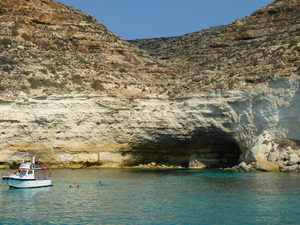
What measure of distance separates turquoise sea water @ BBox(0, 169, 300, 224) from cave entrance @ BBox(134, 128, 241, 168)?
17950 millimetres

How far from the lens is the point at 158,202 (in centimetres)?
2819

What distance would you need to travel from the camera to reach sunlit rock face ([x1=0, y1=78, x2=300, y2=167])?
52.0 metres

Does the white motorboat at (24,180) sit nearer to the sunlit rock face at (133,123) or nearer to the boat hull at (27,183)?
the boat hull at (27,183)

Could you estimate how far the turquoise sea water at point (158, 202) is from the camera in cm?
2311

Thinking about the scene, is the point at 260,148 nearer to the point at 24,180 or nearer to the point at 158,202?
the point at 158,202

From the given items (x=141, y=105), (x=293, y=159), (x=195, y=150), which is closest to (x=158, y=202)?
(x=293, y=159)

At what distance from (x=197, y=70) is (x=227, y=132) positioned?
14.4 m

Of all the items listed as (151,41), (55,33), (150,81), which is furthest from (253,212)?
(151,41)

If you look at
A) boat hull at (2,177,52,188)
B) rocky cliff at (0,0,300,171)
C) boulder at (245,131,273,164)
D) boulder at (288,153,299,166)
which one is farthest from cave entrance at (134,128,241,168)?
boat hull at (2,177,52,188)

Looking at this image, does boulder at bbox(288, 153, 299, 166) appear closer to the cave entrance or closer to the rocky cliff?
the rocky cliff

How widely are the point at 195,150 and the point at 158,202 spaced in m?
34.5

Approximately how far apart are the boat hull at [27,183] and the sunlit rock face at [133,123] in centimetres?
1728

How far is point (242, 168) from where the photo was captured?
49.1 m

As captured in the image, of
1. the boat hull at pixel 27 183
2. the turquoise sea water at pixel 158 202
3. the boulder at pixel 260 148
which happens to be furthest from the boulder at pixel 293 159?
the boat hull at pixel 27 183
